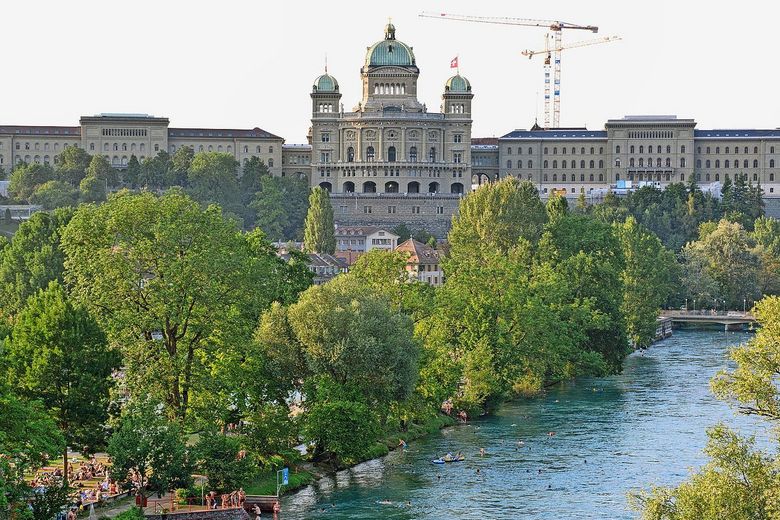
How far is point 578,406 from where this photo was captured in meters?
92.6

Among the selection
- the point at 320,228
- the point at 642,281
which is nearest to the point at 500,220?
the point at 642,281

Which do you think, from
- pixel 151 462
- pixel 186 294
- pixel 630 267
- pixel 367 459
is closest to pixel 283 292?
pixel 367 459

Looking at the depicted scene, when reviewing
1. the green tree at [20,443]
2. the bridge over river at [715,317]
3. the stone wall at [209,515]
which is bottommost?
the stone wall at [209,515]

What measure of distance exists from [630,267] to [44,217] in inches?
1949

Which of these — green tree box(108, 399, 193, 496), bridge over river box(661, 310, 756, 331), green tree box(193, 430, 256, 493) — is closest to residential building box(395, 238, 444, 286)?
bridge over river box(661, 310, 756, 331)

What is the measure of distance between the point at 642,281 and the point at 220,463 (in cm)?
7398

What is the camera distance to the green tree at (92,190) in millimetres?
193125

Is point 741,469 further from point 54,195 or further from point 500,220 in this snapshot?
point 54,195

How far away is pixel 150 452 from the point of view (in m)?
59.8

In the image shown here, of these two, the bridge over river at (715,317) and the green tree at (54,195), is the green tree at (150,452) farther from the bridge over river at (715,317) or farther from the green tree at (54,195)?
the green tree at (54,195)

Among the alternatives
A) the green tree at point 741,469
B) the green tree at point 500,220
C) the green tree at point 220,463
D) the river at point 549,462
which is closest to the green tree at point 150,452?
the green tree at point 220,463

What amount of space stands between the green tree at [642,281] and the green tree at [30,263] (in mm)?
42286

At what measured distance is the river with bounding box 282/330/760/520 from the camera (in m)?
64.9

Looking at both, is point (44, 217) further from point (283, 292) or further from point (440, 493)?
point (440, 493)
